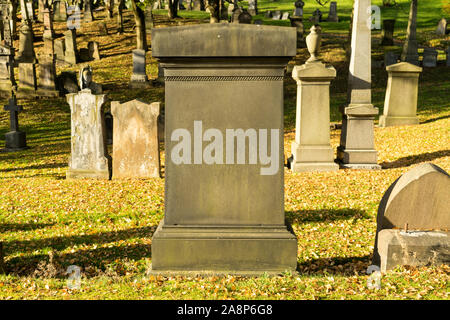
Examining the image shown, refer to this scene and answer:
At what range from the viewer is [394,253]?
504cm

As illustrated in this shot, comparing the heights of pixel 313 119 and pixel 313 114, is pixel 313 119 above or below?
below

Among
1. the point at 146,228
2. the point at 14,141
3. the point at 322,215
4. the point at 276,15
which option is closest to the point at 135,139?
the point at 146,228

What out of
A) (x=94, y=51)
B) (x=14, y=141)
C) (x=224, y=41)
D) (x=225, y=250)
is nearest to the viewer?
(x=224, y=41)

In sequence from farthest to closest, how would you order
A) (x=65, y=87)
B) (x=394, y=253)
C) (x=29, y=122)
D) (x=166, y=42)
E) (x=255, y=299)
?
(x=65, y=87), (x=29, y=122), (x=394, y=253), (x=166, y=42), (x=255, y=299)

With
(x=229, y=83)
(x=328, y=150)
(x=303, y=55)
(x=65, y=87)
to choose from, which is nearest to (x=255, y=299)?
(x=229, y=83)

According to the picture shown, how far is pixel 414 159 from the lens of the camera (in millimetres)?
11742

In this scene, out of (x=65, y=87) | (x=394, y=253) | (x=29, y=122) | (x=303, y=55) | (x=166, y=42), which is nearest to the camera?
(x=166, y=42)

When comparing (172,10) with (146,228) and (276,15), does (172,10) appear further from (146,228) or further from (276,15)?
(146,228)

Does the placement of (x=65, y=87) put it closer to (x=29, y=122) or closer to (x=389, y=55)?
(x=29, y=122)

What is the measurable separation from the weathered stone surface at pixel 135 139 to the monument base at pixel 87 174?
219 mm

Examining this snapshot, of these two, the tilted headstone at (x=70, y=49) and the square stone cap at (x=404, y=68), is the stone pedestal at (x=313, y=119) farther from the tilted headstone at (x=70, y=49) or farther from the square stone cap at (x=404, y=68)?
the tilted headstone at (x=70, y=49)

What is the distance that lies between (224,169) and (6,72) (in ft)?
63.6

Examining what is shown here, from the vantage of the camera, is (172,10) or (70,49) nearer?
(70,49)

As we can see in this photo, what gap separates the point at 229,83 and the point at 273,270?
1.93 metres
